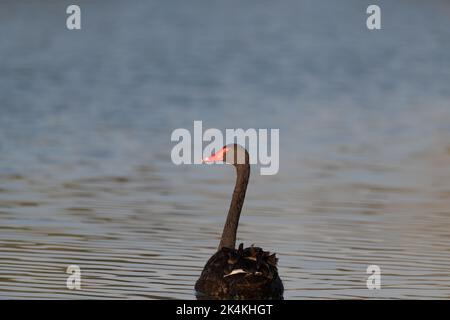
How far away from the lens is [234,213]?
1238 centimetres

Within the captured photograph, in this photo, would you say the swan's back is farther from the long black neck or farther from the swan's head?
the swan's head

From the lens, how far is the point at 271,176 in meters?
17.4

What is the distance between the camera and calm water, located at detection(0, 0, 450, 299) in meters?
12.3

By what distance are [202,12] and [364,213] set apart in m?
27.9

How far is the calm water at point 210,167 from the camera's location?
12.3m

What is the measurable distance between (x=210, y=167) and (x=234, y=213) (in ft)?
19.0
